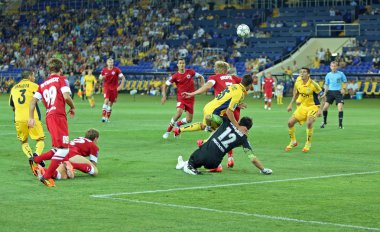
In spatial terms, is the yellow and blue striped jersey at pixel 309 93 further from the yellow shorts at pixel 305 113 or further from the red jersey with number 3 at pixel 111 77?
the red jersey with number 3 at pixel 111 77

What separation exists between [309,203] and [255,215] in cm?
137

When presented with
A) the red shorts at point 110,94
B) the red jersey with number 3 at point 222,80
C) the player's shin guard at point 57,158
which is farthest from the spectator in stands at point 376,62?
the player's shin guard at point 57,158

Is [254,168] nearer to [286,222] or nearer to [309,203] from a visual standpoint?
[309,203]

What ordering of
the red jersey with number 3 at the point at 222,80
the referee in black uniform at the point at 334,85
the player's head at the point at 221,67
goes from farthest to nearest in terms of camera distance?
the referee in black uniform at the point at 334,85 → the red jersey with number 3 at the point at 222,80 → the player's head at the point at 221,67

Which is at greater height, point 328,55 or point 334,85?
point 334,85

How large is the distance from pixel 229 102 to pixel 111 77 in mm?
17486

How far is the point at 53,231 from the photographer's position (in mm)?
10305

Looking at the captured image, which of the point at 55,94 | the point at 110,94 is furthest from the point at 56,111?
the point at 110,94

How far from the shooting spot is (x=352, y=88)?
53594mm

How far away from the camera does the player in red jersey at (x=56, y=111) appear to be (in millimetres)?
14477

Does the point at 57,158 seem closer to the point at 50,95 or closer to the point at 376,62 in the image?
the point at 50,95

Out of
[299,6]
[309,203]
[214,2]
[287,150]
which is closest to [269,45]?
[299,6]

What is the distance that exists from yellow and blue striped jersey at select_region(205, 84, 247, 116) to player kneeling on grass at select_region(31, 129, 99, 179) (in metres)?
2.59

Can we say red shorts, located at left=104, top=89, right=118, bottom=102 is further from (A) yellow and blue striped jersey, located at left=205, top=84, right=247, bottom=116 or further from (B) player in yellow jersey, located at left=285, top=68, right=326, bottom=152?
(A) yellow and blue striped jersey, located at left=205, top=84, right=247, bottom=116
